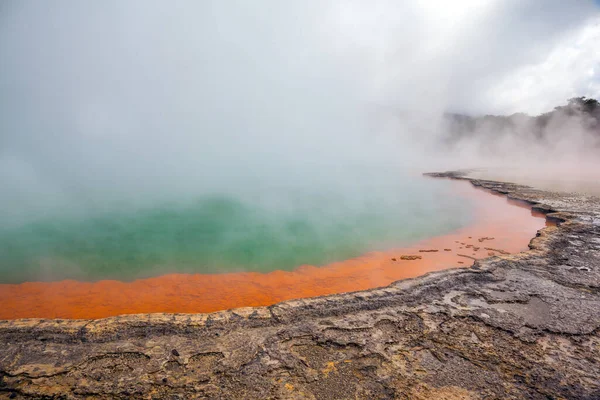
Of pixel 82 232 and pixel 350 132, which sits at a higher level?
pixel 350 132

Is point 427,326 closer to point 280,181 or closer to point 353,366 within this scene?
point 353,366

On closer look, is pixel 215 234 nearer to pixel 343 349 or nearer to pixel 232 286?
pixel 232 286

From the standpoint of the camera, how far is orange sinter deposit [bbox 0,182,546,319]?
3547 mm

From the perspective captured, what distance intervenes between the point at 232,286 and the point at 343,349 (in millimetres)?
2391

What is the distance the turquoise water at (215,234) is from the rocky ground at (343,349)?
2.31 m

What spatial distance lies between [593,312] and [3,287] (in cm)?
702

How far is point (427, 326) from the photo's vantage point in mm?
2357

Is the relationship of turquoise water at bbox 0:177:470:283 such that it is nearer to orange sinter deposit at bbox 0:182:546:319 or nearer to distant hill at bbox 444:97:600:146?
orange sinter deposit at bbox 0:182:546:319

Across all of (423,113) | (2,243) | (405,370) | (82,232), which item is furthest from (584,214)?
(423,113)

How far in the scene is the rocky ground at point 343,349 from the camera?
1.74m

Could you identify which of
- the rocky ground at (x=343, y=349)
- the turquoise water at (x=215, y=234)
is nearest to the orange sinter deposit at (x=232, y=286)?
the turquoise water at (x=215, y=234)

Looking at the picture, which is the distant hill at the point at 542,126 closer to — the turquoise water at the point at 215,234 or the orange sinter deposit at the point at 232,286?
the turquoise water at the point at 215,234

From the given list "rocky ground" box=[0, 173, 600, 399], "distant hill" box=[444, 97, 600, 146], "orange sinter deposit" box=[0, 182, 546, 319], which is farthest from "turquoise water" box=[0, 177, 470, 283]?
"distant hill" box=[444, 97, 600, 146]

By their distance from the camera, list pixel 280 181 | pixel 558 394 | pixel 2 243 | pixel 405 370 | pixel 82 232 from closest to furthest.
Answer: pixel 558 394 < pixel 405 370 < pixel 2 243 < pixel 82 232 < pixel 280 181
